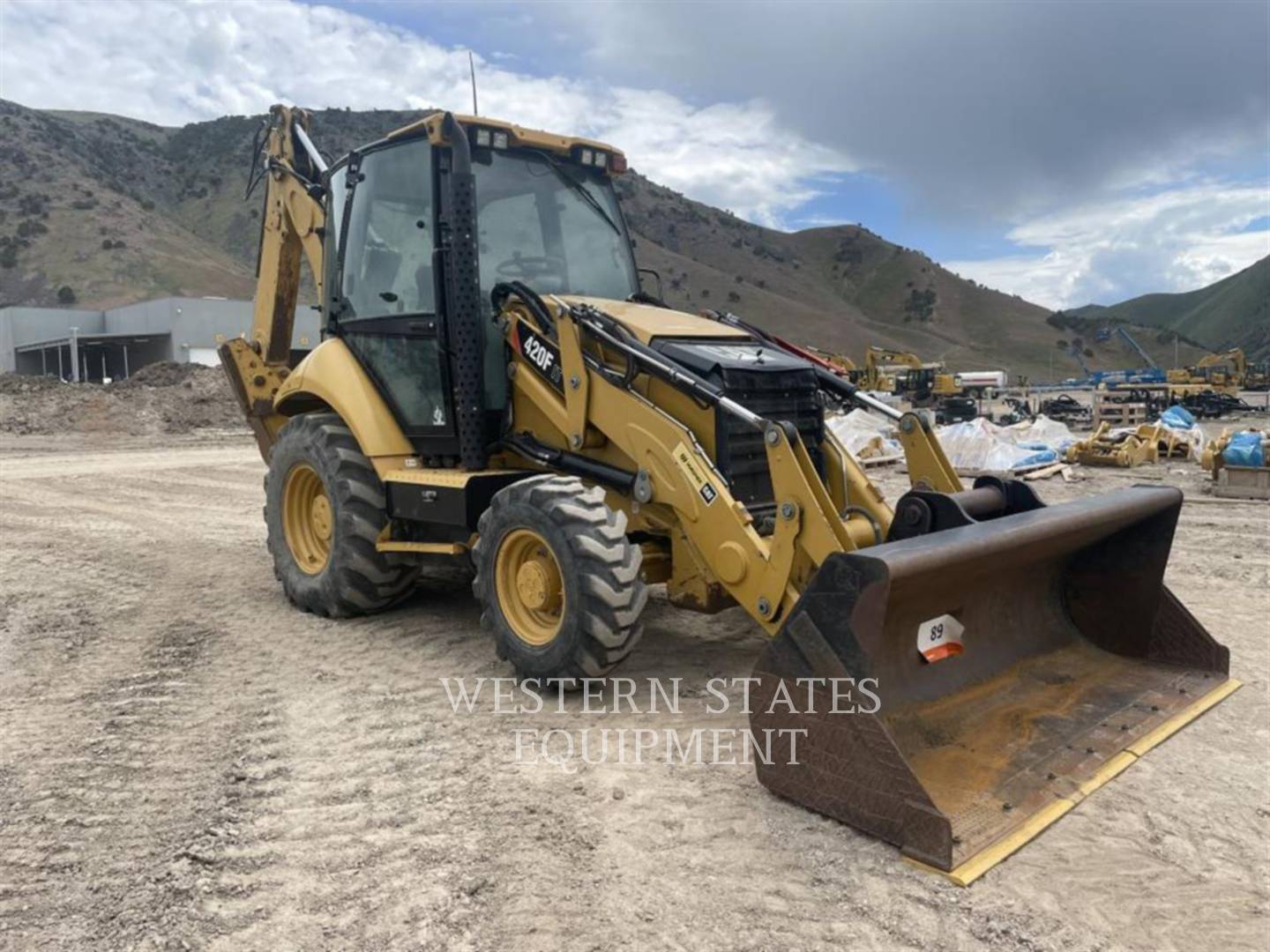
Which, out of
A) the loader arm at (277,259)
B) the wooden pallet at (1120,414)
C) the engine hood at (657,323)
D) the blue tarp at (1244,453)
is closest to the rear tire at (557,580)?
the engine hood at (657,323)

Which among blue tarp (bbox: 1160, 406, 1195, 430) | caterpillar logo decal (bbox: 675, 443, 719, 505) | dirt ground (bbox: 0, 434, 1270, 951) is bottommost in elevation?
dirt ground (bbox: 0, 434, 1270, 951)

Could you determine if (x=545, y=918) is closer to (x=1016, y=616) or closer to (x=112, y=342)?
(x=1016, y=616)

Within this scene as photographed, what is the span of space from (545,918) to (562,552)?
1827 mm

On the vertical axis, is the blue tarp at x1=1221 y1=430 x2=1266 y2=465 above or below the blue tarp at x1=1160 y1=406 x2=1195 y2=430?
below

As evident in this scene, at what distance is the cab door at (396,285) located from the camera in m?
5.68

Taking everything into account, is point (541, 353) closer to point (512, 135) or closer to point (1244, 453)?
point (512, 135)

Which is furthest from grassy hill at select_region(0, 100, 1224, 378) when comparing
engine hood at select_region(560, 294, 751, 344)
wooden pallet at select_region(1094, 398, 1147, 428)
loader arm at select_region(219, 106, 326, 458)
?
engine hood at select_region(560, 294, 751, 344)

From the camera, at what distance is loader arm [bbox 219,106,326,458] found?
757 centimetres

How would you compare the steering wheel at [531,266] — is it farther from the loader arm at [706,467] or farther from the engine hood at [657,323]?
the loader arm at [706,467]

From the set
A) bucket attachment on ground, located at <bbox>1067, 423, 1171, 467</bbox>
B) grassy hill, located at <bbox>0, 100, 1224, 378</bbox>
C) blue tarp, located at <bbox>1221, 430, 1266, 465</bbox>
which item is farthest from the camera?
grassy hill, located at <bbox>0, 100, 1224, 378</bbox>

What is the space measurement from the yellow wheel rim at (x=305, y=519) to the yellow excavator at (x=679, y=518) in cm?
2

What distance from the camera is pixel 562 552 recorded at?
14.6 feet

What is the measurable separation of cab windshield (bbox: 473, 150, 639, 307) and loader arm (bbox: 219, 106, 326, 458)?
2169 mm

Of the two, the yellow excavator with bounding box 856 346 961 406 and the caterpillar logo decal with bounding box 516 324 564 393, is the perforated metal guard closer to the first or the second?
the caterpillar logo decal with bounding box 516 324 564 393
